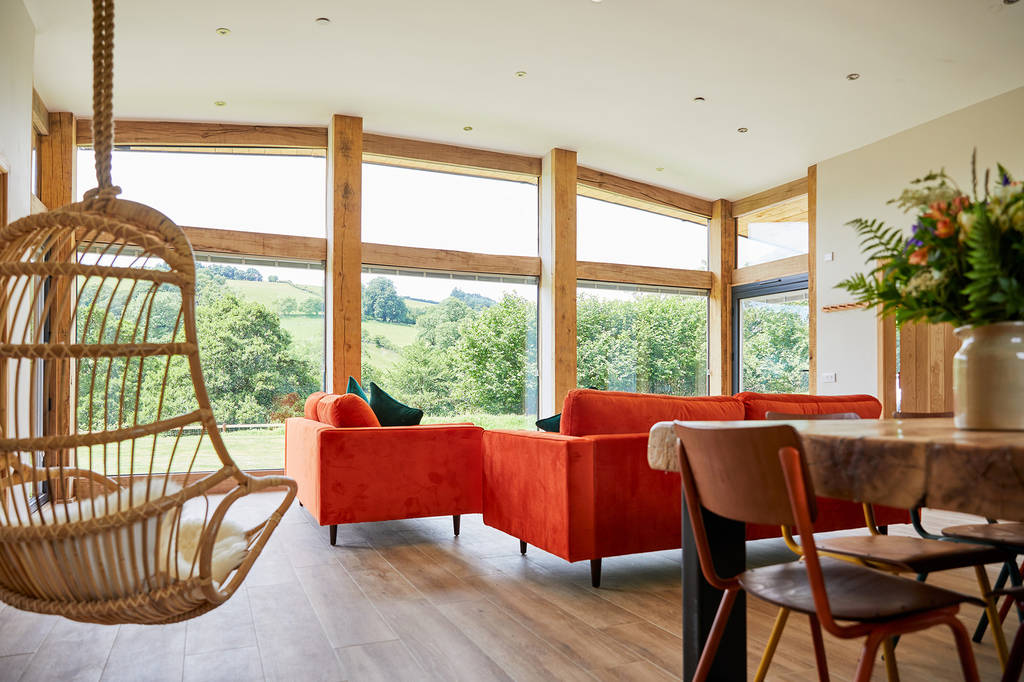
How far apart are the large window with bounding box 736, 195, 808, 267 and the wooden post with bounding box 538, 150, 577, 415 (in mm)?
2335

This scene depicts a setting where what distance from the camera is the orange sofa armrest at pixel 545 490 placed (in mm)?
3123

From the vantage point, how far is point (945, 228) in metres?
1.32

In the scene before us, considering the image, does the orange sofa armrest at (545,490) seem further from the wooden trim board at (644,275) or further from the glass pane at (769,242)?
the glass pane at (769,242)

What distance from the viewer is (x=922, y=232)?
1.36 meters

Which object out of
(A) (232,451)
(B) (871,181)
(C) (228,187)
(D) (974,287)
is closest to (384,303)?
(C) (228,187)

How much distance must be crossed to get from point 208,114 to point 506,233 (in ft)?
10.2

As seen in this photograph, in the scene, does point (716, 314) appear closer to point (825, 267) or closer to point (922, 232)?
point (825, 267)

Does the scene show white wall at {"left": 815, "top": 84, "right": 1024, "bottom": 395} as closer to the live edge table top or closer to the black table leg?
the black table leg

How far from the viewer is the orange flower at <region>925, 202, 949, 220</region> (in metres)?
1.35

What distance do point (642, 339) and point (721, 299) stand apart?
3.62 ft

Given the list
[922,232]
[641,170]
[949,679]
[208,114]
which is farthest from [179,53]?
[949,679]

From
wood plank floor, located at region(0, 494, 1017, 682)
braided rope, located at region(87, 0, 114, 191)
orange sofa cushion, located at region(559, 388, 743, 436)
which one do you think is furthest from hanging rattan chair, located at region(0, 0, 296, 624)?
orange sofa cushion, located at region(559, 388, 743, 436)

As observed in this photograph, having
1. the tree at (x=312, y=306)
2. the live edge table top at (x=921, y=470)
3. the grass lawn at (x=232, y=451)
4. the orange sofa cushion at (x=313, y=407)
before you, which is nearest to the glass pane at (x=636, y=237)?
the tree at (x=312, y=306)

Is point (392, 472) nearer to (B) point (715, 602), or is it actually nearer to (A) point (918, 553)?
(B) point (715, 602)
